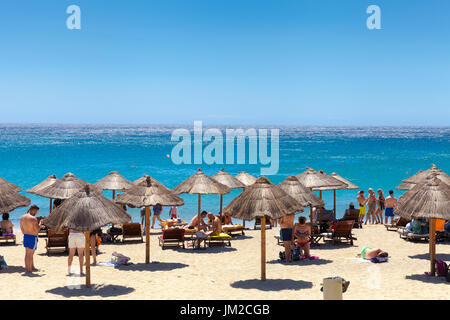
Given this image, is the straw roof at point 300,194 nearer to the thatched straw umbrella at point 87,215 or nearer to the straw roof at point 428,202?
the straw roof at point 428,202

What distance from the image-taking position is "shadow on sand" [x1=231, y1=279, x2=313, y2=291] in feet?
32.1

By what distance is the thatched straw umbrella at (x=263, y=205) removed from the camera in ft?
33.3

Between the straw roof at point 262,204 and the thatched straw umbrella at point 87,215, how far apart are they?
231 centimetres

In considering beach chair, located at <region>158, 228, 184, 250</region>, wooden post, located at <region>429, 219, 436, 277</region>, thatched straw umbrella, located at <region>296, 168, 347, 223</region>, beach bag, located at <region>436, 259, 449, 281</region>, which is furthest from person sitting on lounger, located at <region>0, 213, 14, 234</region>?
beach bag, located at <region>436, 259, 449, 281</region>

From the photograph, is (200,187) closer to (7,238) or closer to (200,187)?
(200,187)

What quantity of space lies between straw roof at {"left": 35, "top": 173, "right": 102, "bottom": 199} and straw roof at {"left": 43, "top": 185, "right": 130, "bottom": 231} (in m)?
5.15

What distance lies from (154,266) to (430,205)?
6.21m

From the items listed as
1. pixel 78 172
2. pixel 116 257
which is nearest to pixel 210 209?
pixel 116 257

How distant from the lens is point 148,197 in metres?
12.2

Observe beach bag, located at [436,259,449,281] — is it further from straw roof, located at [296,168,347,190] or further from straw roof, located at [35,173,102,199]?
straw roof, located at [35,173,102,199]

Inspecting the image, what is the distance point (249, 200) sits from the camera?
1046 centimetres

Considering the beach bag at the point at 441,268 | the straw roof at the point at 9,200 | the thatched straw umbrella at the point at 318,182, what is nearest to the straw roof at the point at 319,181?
the thatched straw umbrella at the point at 318,182
